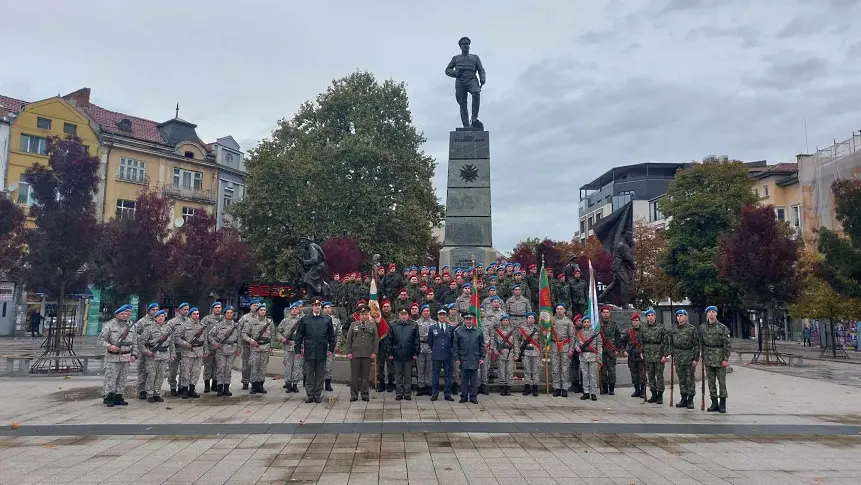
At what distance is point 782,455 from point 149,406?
9291mm

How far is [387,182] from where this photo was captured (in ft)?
114

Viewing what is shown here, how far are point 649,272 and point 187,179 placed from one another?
32.7 m

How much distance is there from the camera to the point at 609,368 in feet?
39.2

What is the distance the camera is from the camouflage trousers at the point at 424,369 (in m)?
11.4

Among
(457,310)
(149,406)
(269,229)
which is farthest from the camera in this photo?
(269,229)

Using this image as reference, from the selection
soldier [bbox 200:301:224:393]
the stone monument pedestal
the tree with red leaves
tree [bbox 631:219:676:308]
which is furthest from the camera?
tree [bbox 631:219:676:308]

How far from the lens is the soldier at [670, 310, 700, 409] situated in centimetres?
1030

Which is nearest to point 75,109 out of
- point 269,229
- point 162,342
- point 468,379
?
point 269,229

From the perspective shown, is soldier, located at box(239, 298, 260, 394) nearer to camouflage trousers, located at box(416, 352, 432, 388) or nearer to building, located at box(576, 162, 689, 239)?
camouflage trousers, located at box(416, 352, 432, 388)

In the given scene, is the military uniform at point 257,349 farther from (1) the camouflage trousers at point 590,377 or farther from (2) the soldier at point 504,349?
(1) the camouflage trousers at point 590,377

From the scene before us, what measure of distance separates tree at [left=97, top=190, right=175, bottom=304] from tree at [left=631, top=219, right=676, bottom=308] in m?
28.5

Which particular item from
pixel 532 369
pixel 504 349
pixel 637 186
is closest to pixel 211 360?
pixel 504 349

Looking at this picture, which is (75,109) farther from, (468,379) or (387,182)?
(468,379)

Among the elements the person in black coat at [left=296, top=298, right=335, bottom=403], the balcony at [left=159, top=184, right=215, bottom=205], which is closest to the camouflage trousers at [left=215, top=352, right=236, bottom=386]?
the person in black coat at [left=296, top=298, right=335, bottom=403]
